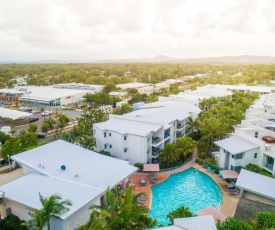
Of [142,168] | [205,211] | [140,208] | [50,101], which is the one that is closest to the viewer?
[140,208]

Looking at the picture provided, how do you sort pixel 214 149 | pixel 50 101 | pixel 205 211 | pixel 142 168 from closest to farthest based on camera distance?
pixel 205 211, pixel 142 168, pixel 214 149, pixel 50 101

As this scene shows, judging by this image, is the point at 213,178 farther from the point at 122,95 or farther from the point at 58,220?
the point at 122,95

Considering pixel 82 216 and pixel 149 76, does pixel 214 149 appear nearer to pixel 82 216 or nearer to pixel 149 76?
pixel 82 216

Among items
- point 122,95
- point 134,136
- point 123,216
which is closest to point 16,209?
point 123,216

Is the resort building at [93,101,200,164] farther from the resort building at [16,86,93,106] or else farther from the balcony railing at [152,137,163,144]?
the resort building at [16,86,93,106]

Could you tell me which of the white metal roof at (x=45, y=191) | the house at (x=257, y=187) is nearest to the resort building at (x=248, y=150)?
the house at (x=257, y=187)

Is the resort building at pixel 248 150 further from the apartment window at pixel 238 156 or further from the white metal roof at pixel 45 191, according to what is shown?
the white metal roof at pixel 45 191

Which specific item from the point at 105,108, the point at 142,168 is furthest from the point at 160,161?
the point at 105,108
